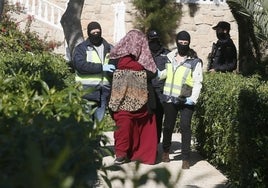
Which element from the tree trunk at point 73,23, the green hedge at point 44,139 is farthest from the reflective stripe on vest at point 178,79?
the tree trunk at point 73,23

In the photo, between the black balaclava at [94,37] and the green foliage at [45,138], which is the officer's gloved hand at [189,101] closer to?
the black balaclava at [94,37]

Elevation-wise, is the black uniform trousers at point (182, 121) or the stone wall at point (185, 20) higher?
the stone wall at point (185, 20)

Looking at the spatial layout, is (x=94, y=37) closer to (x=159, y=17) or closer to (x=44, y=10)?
(x=159, y=17)

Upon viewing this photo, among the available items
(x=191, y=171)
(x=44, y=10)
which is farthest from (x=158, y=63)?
(x=44, y=10)

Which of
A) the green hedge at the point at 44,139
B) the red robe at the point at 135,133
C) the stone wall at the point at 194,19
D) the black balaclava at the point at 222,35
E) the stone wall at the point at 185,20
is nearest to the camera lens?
the green hedge at the point at 44,139

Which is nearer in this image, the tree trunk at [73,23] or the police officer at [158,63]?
the police officer at [158,63]

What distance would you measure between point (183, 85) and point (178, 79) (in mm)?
84

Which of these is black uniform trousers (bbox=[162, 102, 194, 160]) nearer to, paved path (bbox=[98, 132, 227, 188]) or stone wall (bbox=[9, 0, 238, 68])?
paved path (bbox=[98, 132, 227, 188])

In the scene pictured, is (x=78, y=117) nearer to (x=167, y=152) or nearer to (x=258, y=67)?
(x=167, y=152)

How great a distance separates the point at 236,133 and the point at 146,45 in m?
1.57

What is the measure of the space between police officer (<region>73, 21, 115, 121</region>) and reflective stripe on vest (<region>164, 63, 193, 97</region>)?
683 mm

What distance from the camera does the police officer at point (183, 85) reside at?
7.67 metres

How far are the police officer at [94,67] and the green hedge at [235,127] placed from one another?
49.4 inches

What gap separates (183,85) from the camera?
766 cm
